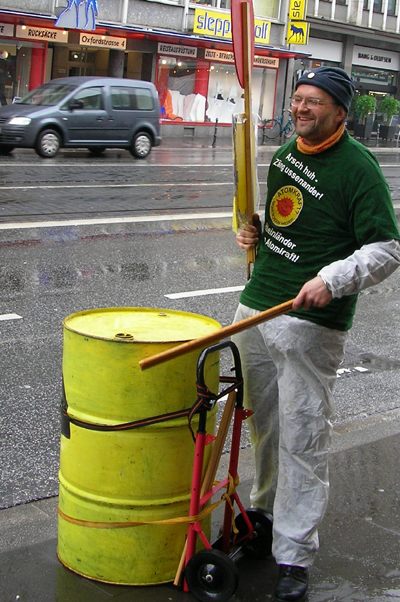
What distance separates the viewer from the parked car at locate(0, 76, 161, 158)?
19797mm

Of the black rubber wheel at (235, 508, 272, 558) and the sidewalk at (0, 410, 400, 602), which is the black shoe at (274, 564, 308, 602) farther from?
the black rubber wheel at (235, 508, 272, 558)

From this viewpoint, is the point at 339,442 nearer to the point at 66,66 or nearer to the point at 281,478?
the point at 281,478

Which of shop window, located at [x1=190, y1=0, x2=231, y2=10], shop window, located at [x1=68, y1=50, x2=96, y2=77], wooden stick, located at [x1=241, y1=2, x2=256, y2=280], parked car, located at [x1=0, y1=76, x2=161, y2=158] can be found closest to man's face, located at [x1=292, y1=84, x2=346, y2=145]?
wooden stick, located at [x1=241, y1=2, x2=256, y2=280]

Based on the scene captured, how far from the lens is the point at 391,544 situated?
3658 mm

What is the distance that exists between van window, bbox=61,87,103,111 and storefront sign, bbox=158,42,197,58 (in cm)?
1143

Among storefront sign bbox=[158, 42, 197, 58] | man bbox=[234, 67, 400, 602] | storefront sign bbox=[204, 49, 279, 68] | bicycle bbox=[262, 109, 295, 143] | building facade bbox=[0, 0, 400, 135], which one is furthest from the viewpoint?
bicycle bbox=[262, 109, 295, 143]

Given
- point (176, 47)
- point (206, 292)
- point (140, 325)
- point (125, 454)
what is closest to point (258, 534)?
point (125, 454)

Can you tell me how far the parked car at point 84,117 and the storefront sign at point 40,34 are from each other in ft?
24.9

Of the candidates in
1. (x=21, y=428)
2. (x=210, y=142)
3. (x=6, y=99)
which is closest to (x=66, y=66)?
(x=6, y=99)

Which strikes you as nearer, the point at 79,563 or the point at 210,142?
the point at 79,563

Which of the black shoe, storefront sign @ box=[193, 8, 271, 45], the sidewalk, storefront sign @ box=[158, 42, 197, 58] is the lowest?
the sidewalk

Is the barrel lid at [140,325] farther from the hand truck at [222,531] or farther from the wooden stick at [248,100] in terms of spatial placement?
the wooden stick at [248,100]

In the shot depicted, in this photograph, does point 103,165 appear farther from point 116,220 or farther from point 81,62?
point 81,62

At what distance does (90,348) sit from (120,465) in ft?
1.39
